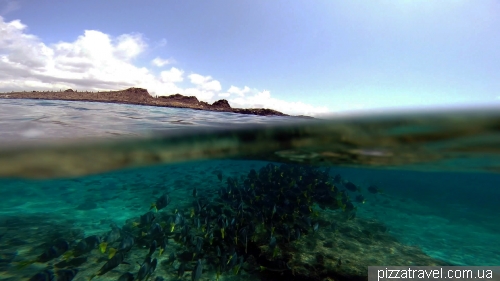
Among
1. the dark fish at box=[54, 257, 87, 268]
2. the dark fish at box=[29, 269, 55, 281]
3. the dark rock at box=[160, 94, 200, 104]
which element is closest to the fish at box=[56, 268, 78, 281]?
the dark fish at box=[29, 269, 55, 281]

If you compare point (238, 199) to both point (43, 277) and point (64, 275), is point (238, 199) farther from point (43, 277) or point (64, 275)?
point (43, 277)

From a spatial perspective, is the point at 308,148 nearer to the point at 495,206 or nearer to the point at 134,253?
the point at 134,253

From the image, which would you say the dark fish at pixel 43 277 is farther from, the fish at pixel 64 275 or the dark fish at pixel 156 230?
the dark fish at pixel 156 230

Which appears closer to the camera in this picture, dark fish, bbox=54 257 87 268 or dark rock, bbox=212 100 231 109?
dark fish, bbox=54 257 87 268

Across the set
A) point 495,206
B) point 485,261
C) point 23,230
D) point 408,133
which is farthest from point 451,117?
point 495,206

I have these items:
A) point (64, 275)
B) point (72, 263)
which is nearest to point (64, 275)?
point (64, 275)

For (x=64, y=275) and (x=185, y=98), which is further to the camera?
(x=185, y=98)

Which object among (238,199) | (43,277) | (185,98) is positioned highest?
(185,98)

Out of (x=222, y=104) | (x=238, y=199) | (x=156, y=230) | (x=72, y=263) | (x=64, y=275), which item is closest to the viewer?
(x=64, y=275)

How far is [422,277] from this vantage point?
968cm

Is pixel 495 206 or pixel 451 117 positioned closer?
pixel 451 117

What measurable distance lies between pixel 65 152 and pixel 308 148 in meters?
9.06

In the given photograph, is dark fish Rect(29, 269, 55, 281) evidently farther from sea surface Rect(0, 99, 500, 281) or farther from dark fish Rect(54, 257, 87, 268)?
Answer: dark fish Rect(54, 257, 87, 268)

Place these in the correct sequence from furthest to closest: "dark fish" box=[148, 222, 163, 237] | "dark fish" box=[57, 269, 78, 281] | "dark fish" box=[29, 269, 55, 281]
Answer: "dark fish" box=[148, 222, 163, 237] < "dark fish" box=[57, 269, 78, 281] < "dark fish" box=[29, 269, 55, 281]
